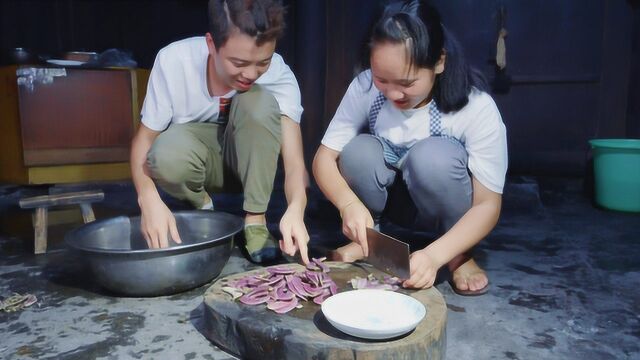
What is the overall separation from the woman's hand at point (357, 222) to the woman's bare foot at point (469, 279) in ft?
1.55

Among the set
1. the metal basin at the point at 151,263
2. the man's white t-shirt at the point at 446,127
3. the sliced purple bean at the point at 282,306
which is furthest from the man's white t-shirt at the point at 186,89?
the sliced purple bean at the point at 282,306

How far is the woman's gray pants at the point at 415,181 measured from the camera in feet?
7.02

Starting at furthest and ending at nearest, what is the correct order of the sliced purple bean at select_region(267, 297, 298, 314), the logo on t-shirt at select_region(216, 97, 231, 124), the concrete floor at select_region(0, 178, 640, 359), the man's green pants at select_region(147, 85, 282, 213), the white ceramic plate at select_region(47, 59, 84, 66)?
the white ceramic plate at select_region(47, 59, 84, 66) → the logo on t-shirt at select_region(216, 97, 231, 124) → the man's green pants at select_region(147, 85, 282, 213) → the concrete floor at select_region(0, 178, 640, 359) → the sliced purple bean at select_region(267, 297, 298, 314)

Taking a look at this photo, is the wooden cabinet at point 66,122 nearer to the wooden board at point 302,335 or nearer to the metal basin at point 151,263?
the metal basin at point 151,263

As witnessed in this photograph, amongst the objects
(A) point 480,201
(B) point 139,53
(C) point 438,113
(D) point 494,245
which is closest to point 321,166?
(C) point 438,113

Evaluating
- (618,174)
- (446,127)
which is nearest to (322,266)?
(446,127)

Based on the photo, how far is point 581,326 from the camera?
190 centimetres

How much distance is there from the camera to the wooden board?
1415 millimetres

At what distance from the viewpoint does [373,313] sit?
1.63 metres

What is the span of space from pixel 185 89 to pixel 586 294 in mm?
1997

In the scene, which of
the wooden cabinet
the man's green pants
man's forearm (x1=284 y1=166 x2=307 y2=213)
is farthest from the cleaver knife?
the wooden cabinet

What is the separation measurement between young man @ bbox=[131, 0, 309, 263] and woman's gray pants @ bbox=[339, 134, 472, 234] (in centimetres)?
27

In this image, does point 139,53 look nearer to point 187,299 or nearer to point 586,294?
point 187,299

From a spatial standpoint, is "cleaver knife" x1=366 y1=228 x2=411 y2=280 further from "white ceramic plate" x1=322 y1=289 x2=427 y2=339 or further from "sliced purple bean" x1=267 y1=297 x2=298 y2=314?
"sliced purple bean" x1=267 y1=297 x2=298 y2=314
